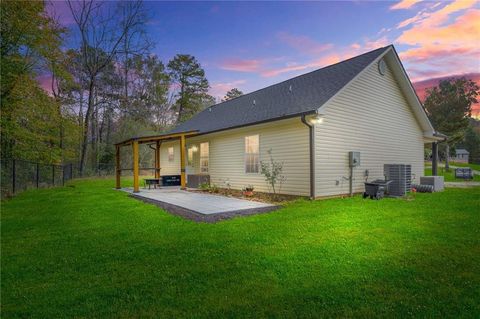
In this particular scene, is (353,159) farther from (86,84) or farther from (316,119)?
(86,84)

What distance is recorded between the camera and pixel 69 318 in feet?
7.78

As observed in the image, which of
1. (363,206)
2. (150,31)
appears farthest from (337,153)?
(150,31)

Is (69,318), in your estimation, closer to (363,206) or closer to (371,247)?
(371,247)

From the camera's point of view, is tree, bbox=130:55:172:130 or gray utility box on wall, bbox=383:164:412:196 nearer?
gray utility box on wall, bbox=383:164:412:196

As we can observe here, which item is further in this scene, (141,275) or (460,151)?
(460,151)

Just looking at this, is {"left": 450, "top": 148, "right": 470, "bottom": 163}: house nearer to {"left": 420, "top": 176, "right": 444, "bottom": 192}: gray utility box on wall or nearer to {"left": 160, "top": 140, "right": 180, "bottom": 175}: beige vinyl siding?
{"left": 420, "top": 176, "right": 444, "bottom": 192}: gray utility box on wall

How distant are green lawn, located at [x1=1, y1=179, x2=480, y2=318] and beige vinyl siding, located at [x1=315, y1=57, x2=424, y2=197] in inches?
134

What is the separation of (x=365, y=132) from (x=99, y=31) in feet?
81.2

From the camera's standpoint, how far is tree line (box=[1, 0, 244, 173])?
12.5 m

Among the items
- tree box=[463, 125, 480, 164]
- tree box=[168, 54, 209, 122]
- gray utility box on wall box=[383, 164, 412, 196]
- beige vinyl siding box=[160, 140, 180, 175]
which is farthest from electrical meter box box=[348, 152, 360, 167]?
tree box=[463, 125, 480, 164]

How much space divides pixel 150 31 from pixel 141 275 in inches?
996

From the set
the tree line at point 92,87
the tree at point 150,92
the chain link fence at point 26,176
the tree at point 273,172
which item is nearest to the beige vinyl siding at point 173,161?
the tree line at point 92,87

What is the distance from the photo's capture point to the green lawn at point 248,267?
2500 millimetres

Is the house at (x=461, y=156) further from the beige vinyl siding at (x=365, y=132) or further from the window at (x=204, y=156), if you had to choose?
the window at (x=204, y=156)
